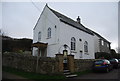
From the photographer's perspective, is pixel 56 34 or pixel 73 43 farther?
pixel 73 43

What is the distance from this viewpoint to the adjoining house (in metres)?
18.1

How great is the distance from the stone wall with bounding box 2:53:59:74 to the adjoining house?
16.2 feet

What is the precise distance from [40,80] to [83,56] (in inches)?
555

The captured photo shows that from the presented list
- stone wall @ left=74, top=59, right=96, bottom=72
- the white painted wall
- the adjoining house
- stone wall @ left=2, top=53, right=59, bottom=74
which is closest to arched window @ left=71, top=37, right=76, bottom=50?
the adjoining house

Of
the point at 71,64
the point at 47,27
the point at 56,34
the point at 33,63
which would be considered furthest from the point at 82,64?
the point at 47,27

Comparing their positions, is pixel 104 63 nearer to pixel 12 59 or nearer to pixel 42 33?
pixel 12 59

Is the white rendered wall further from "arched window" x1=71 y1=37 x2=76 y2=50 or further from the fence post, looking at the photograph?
the fence post

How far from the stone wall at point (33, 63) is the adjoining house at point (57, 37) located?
195 inches

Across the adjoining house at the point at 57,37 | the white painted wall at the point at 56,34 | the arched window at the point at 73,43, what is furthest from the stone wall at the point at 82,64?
the arched window at the point at 73,43

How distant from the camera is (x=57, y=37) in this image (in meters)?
17.8

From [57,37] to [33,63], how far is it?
728 cm

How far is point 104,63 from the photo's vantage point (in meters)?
13.2

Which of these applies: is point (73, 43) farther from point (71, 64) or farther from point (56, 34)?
point (71, 64)

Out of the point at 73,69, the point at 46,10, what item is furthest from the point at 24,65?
the point at 46,10
